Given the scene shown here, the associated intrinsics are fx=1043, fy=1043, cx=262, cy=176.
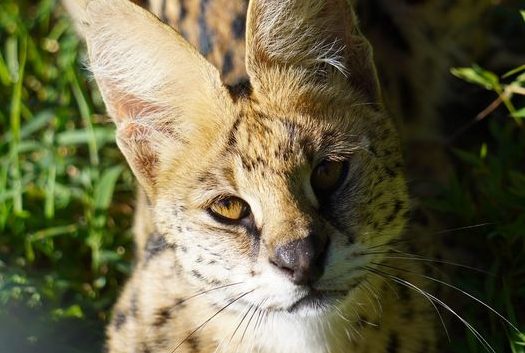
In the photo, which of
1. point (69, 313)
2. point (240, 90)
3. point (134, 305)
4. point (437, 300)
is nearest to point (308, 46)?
point (240, 90)

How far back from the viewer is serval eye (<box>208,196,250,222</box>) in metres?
3.11

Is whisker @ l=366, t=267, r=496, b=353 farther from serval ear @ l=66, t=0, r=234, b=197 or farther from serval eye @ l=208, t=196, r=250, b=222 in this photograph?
serval ear @ l=66, t=0, r=234, b=197

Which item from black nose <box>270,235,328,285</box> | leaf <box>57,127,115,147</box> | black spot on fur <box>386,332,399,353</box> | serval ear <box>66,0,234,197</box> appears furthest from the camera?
leaf <box>57,127,115,147</box>

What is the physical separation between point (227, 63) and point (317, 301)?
4.32 ft

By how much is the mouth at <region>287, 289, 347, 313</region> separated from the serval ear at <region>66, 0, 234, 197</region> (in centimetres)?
60

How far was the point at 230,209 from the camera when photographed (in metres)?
3.13

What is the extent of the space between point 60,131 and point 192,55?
1804 mm

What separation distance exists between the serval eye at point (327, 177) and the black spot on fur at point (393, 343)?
661 mm

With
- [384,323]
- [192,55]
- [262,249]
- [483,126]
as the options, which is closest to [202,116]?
[192,55]

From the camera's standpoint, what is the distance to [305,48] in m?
3.31

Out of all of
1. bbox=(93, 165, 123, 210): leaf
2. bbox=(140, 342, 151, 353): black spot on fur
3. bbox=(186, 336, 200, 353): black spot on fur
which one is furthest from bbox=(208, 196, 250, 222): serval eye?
bbox=(93, 165, 123, 210): leaf

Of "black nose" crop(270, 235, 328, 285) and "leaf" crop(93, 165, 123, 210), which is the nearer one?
"black nose" crop(270, 235, 328, 285)

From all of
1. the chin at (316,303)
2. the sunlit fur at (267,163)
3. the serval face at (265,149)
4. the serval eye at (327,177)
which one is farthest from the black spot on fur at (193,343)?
the serval eye at (327,177)

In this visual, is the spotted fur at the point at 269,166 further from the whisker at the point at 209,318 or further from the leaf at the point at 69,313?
the leaf at the point at 69,313
